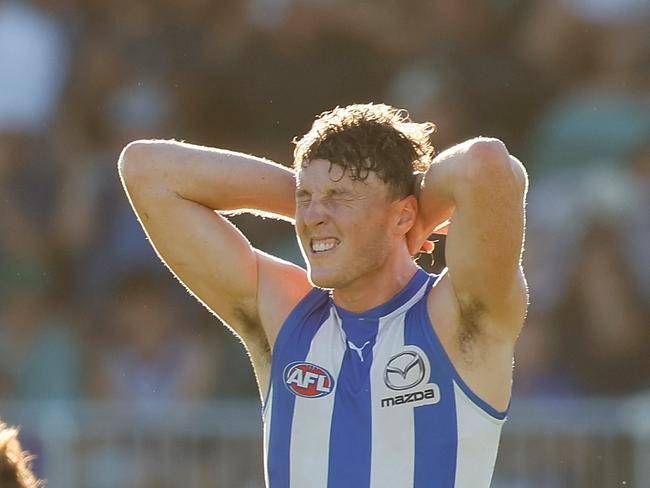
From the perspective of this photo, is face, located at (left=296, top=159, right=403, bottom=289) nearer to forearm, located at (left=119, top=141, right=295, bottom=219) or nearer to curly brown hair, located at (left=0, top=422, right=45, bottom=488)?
forearm, located at (left=119, top=141, right=295, bottom=219)

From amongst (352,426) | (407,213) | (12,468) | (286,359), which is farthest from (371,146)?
(12,468)

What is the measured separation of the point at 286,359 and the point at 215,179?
0.64 m

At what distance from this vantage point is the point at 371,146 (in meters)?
4.50

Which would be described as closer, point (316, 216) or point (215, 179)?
point (316, 216)

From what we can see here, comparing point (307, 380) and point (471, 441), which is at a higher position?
point (307, 380)

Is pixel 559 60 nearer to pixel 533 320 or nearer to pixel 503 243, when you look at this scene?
pixel 533 320

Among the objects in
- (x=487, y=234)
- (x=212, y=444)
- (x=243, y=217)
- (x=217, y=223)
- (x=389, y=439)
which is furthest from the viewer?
(x=243, y=217)

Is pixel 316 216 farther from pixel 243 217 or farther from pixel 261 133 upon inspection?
pixel 261 133

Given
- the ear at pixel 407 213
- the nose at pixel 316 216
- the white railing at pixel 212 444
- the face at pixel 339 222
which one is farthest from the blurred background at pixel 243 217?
the nose at pixel 316 216

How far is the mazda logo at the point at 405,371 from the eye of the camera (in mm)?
4406

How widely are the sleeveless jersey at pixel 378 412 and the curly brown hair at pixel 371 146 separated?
0.37 meters

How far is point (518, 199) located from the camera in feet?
14.1

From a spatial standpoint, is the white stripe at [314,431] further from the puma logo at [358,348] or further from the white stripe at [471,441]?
the white stripe at [471,441]

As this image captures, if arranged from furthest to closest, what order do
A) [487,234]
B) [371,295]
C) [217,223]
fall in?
[217,223], [371,295], [487,234]
